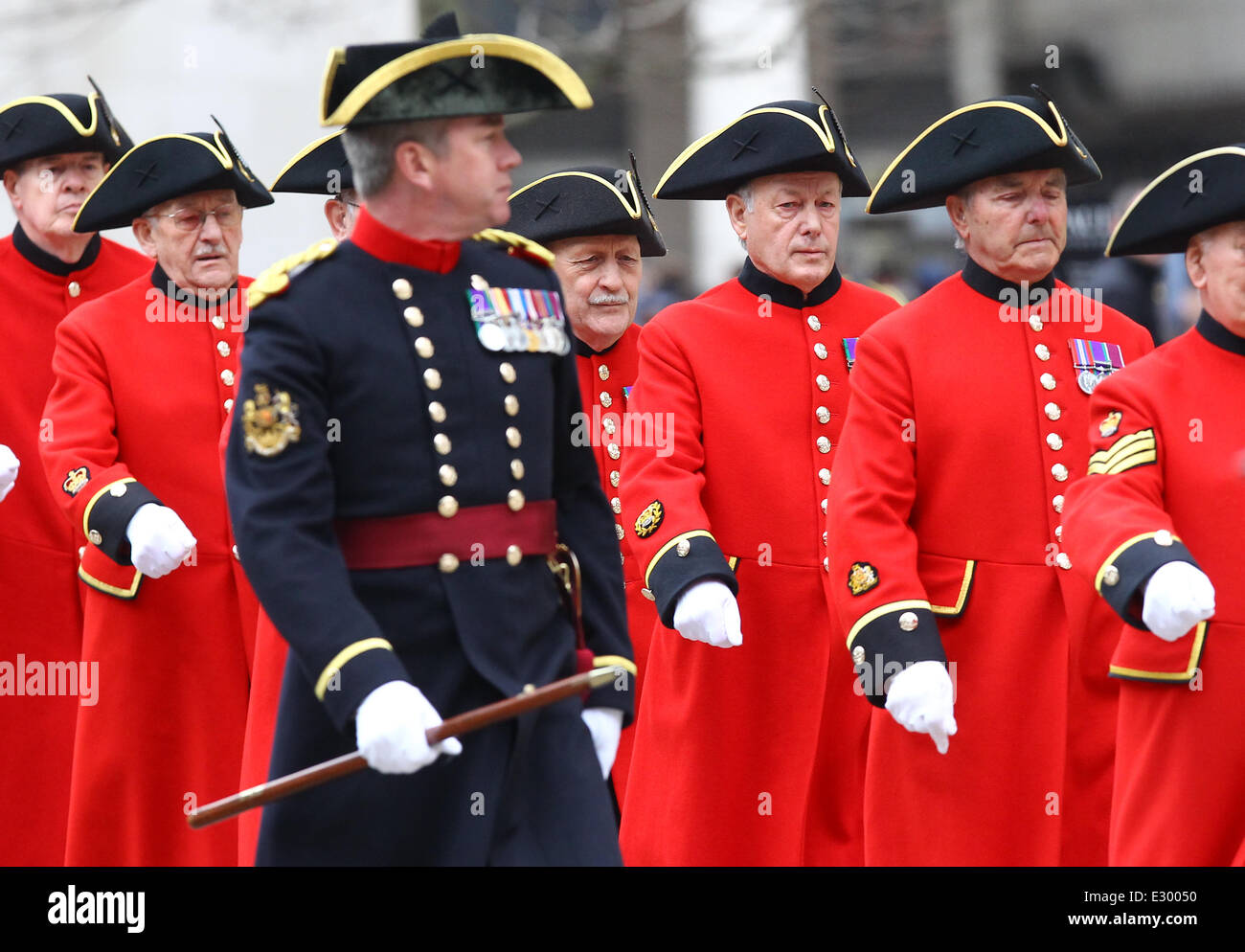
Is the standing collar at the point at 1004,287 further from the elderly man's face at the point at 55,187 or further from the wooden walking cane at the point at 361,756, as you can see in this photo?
the elderly man's face at the point at 55,187

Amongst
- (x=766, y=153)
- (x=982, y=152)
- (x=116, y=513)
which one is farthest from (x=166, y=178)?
(x=982, y=152)

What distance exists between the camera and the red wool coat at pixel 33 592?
264 inches

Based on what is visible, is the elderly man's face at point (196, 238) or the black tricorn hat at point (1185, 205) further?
the elderly man's face at point (196, 238)

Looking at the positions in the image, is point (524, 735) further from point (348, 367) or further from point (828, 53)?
point (828, 53)

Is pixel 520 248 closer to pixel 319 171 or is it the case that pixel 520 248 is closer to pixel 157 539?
pixel 157 539

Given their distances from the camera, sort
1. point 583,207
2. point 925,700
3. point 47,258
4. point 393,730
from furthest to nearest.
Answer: point 47,258
point 583,207
point 925,700
point 393,730

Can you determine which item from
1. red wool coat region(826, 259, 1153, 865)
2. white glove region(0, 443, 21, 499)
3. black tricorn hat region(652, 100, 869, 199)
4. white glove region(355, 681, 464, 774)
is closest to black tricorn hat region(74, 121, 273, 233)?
white glove region(0, 443, 21, 499)

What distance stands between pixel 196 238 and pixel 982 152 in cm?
227

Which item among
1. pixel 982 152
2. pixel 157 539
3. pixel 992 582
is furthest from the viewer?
pixel 157 539

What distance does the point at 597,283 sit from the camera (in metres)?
6.47

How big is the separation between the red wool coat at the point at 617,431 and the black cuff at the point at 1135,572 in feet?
7.06

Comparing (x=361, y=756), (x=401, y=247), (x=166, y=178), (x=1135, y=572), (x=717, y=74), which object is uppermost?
(x=717, y=74)

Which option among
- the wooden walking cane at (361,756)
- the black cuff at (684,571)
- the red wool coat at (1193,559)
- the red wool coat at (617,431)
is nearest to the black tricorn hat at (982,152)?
the red wool coat at (1193,559)
